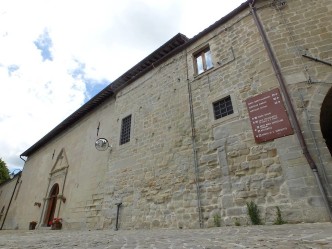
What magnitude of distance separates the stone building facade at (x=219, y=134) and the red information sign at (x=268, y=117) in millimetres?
101

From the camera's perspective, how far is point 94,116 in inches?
471

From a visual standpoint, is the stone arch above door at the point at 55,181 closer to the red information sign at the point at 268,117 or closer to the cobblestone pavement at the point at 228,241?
the cobblestone pavement at the point at 228,241

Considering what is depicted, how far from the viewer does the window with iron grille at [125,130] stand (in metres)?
9.18

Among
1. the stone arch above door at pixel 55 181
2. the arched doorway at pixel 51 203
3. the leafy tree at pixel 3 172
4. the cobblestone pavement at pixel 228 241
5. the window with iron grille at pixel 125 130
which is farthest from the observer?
the leafy tree at pixel 3 172

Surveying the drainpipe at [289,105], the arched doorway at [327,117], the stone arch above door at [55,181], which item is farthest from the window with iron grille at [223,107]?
the stone arch above door at [55,181]

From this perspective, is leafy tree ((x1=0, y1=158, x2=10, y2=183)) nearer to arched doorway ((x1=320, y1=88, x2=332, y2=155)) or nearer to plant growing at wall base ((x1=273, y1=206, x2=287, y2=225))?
plant growing at wall base ((x1=273, y1=206, x2=287, y2=225))

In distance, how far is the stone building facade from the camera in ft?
15.9

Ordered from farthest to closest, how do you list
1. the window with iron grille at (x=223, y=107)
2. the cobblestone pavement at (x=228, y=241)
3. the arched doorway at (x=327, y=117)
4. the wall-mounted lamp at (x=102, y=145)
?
1. the wall-mounted lamp at (x=102, y=145)
2. the window with iron grille at (x=223, y=107)
3. the arched doorway at (x=327, y=117)
4. the cobblestone pavement at (x=228, y=241)

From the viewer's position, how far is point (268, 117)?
5445 millimetres

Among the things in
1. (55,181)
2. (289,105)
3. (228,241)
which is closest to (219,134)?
(289,105)

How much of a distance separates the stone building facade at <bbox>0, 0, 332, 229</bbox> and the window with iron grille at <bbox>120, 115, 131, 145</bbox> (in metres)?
0.05

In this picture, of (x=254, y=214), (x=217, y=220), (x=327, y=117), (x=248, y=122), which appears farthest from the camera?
(x=327, y=117)

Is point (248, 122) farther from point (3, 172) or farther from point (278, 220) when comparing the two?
point (3, 172)

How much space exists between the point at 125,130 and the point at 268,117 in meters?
5.80
